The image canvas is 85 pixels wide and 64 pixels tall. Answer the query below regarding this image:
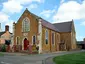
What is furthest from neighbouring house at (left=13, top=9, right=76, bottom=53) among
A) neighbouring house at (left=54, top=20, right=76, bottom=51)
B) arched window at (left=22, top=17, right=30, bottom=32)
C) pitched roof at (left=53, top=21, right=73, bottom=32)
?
pitched roof at (left=53, top=21, right=73, bottom=32)

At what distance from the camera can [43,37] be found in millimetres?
42281

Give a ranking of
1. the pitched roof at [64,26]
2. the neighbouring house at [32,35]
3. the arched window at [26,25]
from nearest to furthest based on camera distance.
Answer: the neighbouring house at [32,35] < the arched window at [26,25] < the pitched roof at [64,26]

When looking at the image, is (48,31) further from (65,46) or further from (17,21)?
(65,46)

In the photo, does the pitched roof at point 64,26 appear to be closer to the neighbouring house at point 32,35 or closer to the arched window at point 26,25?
the neighbouring house at point 32,35

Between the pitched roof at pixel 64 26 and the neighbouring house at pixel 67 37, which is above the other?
the pitched roof at pixel 64 26

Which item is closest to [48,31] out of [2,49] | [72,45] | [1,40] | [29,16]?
[29,16]

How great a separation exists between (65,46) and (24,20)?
18283 millimetres

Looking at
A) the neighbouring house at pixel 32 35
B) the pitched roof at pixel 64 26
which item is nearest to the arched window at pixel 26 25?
the neighbouring house at pixel 32 35

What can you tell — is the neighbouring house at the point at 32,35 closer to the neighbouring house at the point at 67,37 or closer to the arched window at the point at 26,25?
the arched window at the point at 26,25

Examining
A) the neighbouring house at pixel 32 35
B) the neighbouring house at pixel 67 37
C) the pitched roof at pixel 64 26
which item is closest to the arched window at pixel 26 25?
the neighbouring house at pixel 32 35

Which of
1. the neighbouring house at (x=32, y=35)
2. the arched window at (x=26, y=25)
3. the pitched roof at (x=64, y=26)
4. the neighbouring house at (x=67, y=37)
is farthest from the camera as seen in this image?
the pitched roof at (x=64, y=26)

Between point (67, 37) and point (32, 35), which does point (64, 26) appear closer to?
point (67, 37)

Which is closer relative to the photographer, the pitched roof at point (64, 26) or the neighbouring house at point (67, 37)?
the neighbouring house at point (67, 37)

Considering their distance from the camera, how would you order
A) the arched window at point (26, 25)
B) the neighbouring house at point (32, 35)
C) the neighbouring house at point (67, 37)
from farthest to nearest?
the neighbouring house at point (67, 37) < the arched window at point (26, 25) < the neighbouring house at point (32, 35)
